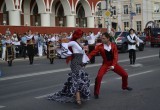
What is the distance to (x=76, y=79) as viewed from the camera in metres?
8.52

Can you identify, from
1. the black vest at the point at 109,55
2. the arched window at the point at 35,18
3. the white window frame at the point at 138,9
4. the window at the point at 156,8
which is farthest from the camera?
the window at the point at 156,8

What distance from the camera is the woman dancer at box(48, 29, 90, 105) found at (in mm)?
8492

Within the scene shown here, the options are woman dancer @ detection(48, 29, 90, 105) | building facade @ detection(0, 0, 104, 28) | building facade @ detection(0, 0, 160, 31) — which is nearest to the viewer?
woman dancer @ detection(48, 29, 90, 105)

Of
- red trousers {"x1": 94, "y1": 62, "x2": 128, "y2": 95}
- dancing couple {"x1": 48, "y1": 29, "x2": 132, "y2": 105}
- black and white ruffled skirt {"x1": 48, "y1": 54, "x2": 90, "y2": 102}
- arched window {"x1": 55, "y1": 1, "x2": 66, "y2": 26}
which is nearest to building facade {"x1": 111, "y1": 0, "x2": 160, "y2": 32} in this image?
arched window {"x1": 55, "y1": 1, "x2": 66, "y2": 26}

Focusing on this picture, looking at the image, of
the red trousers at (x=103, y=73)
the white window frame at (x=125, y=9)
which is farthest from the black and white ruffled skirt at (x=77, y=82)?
the white window frame at (x=125, y=9)

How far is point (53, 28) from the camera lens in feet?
115

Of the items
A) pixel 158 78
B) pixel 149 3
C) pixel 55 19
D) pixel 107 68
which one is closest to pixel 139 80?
pixel 158 78

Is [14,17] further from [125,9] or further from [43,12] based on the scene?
[125,9]

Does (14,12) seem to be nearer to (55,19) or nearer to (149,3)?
(55,19)

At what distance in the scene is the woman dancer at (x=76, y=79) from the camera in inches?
334

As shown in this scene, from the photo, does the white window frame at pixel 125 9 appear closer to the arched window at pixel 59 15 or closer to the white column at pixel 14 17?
the arched window at pixel 59 15

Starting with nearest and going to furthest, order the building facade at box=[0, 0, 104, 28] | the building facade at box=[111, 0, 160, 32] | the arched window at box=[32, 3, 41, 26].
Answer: the building facade at box=[0, 0, 104, 28]
the arched window at box=[32, 3, 41, 26]
the building facade at box=[111, 0, 160, 32]

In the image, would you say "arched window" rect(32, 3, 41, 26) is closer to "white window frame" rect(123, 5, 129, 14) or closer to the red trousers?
the red trousers

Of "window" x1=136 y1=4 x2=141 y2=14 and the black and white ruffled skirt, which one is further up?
"window" x1=136 y1=4 x2=141 y2=14
